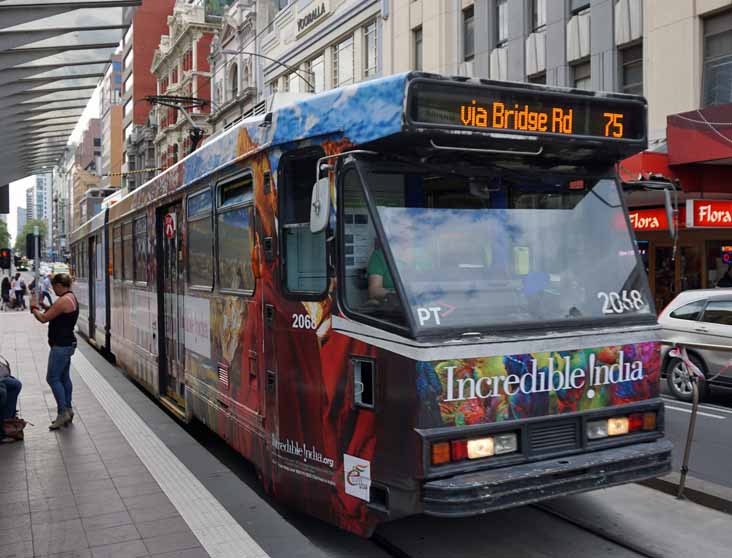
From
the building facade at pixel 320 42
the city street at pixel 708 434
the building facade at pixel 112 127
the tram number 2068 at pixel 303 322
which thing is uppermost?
the building facade at pixel 112 127

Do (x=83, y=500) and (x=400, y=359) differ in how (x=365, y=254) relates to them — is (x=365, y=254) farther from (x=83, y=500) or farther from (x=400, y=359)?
(x=83, y=500)

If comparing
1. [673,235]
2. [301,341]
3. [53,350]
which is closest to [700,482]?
[673,235]

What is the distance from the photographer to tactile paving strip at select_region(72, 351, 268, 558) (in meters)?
5.32

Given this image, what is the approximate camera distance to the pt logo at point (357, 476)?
4.99 metres

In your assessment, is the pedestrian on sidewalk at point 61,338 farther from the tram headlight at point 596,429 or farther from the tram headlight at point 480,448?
the tram headlight at point 596,429

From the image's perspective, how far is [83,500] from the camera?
258 inches

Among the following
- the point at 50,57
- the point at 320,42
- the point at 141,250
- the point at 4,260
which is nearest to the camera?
the point at 141,250

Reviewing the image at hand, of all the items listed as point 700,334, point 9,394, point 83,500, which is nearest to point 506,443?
point 83,500

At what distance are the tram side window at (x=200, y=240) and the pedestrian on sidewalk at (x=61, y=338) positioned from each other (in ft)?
6.07

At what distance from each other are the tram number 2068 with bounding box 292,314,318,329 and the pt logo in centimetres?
90

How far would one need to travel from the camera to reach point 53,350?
939 cm

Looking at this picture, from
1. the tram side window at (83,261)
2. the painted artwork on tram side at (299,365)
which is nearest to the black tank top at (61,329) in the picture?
the painted artwork on tram side at (299,365)

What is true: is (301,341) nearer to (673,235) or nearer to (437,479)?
(437,479)

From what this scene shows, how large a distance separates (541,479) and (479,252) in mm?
1435
